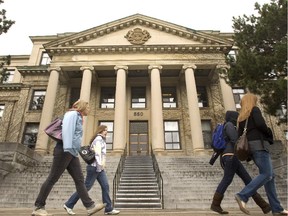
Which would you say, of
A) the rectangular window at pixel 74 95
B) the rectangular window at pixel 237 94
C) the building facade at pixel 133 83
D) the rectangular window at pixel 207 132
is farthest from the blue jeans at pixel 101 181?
the rectangular window at pixel 237 94

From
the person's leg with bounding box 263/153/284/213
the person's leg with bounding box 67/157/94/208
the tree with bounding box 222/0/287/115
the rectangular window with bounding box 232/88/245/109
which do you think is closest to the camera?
the person's leg with bounding box 263/153/284/213

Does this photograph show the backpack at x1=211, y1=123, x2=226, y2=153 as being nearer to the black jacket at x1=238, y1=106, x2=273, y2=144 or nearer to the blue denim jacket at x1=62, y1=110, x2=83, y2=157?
the black jacket at x1=238, y1=106, x2=273, y2=144

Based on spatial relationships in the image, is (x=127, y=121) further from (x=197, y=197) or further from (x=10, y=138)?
(x=197, y=197)

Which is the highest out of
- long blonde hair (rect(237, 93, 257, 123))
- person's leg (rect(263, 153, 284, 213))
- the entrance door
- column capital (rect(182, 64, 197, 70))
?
column capital (rect(182, 64, 197, 70))

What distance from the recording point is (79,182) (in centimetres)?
415

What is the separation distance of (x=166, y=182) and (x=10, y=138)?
18.8 m

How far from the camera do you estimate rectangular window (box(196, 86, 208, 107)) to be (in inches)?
998

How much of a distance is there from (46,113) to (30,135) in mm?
4872

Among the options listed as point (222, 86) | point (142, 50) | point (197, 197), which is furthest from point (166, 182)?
point (142, 50)

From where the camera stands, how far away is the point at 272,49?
12.0 m

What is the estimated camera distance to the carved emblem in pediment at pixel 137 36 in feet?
79.2

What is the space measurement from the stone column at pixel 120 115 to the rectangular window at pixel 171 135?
454 cm

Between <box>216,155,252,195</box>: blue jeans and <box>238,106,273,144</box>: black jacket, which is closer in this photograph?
<box>238,106,273,144</box>: black jacket

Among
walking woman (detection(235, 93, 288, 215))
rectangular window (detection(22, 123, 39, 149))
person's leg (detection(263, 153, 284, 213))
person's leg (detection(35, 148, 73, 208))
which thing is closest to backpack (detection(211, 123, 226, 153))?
walking woman (detection(235, 93, 288, 215))
